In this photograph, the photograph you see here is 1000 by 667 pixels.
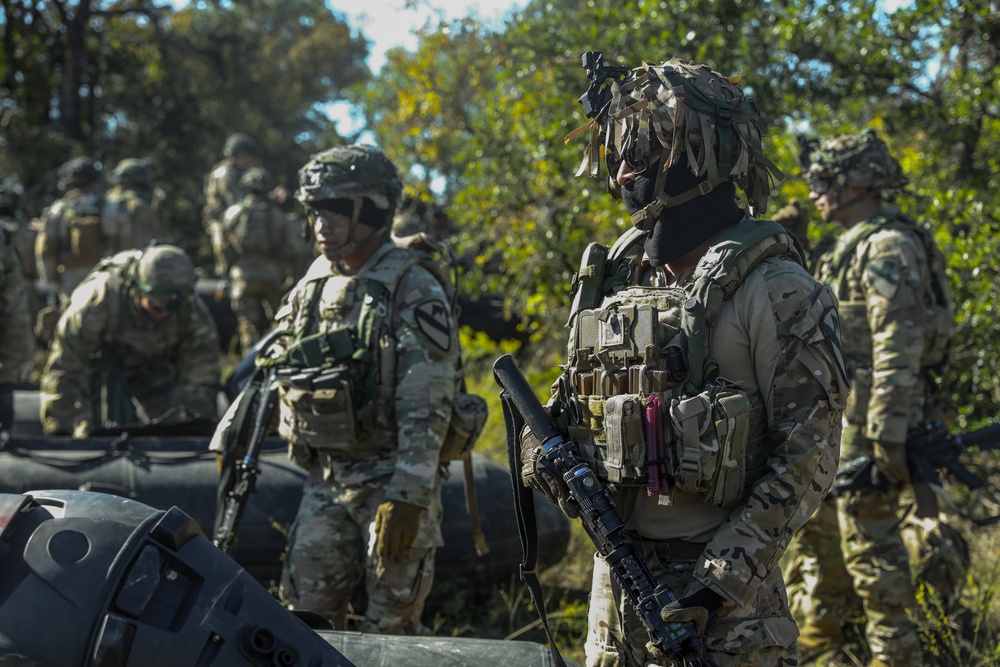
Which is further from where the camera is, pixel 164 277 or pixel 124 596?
pixel 164 277

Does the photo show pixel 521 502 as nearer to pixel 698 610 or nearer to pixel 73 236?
pixel 698 610

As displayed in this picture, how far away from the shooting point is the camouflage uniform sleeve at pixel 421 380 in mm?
3938

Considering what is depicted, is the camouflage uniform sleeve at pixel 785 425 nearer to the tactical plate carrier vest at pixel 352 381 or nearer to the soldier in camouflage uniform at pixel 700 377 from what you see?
the soldier in camouflage uniform at pixel 700 377

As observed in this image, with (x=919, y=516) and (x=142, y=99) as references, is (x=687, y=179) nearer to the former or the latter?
(x=919, y=516)

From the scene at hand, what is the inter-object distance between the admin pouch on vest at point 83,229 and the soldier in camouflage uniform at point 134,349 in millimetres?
4389

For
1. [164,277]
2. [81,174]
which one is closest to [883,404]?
[164,277]

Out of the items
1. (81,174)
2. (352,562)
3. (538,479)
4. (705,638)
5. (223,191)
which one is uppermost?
(223,191)

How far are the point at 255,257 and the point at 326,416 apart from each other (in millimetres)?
7693

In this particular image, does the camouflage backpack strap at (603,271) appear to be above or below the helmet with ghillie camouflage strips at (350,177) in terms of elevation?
below

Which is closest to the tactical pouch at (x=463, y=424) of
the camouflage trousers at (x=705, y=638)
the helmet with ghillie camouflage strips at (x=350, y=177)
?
the helmet with ghillie camouflage strips at (x=350, y=177)

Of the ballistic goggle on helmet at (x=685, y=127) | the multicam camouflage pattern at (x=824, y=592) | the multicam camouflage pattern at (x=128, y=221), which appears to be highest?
the multicam camouflage pattern at (x=128, y=221)

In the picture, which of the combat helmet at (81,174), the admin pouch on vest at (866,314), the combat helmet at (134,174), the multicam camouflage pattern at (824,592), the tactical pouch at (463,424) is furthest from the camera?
the combat helmet at (134,174)

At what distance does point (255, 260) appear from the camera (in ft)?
37.5

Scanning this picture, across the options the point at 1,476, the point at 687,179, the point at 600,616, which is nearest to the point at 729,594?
the point at 600,616
